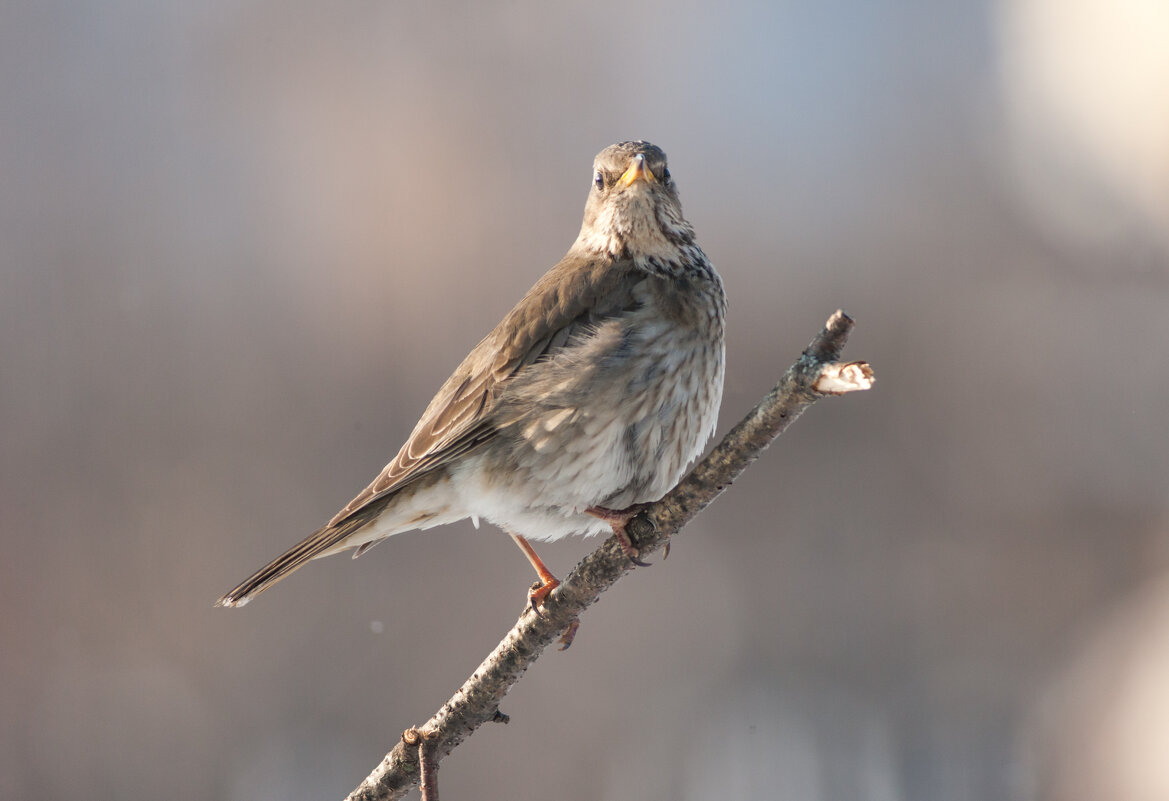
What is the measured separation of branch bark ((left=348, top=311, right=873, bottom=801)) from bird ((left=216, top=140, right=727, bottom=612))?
0.43 meters

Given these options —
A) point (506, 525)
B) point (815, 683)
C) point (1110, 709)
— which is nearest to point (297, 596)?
point (815, 683)

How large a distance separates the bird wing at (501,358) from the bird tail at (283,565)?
10cm

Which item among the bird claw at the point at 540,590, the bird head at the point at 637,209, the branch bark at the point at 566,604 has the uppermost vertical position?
the bird head at the point at 637,209

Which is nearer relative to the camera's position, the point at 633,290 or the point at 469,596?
the point at 633,290

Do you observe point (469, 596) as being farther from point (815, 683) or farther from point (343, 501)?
point (815, 683)

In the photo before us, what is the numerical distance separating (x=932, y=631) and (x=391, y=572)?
3.32 m

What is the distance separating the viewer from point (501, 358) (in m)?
3.43

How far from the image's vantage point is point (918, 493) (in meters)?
6.76

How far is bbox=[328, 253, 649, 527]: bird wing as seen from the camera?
333cm

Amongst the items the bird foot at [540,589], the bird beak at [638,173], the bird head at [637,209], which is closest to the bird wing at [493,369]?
the bird head at [637,209]

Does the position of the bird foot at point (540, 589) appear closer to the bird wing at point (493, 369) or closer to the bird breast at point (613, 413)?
the bird breast at point (613, 413)

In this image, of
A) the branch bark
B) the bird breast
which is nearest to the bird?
the bird breast

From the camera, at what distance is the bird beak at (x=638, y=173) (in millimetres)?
3551

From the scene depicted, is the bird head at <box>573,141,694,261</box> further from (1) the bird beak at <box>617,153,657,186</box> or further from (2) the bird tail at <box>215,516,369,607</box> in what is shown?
(2) the bird tail at <box>215,516,369,607</box>
